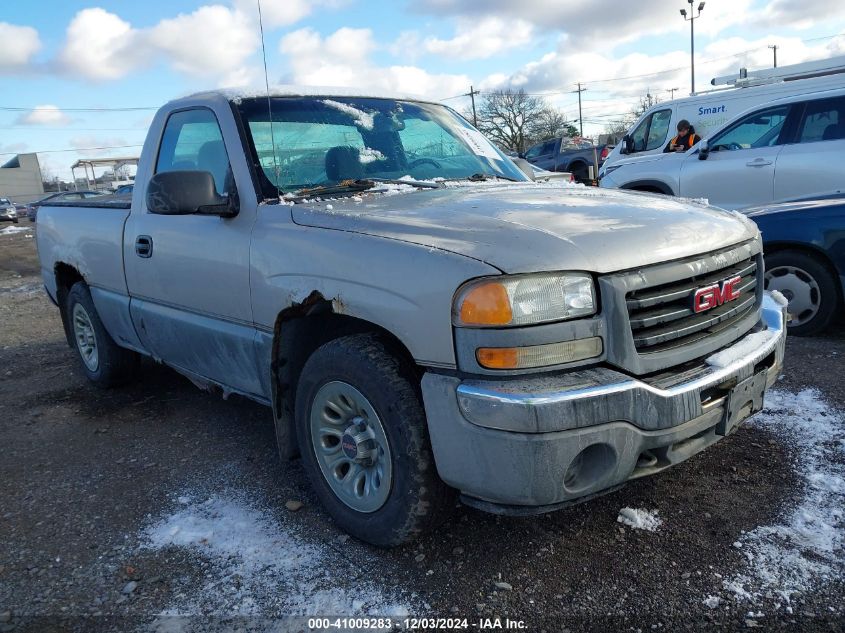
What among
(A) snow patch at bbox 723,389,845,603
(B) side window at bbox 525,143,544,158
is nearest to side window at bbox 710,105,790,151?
(A) snow patch at bbox 723,389,845,603

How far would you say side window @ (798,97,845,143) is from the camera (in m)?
7.05

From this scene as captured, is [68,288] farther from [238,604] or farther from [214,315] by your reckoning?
[238,604]

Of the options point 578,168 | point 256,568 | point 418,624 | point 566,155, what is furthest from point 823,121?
point 566,155

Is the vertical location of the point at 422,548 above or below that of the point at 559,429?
below

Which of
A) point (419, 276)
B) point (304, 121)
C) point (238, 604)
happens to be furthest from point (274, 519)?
point (304, 121)

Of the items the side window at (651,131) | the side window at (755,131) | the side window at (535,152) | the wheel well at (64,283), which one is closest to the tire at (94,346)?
the wheel well at (64,283)

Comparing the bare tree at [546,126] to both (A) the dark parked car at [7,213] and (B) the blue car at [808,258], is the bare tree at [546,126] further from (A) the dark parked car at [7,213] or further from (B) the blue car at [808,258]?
(B) the blue car at [808,258]

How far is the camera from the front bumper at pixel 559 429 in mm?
2080

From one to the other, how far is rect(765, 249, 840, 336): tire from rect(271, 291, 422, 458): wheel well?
363 centimetres

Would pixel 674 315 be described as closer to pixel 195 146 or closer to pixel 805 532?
pixel 805 532

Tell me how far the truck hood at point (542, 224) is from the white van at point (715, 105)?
8.91 metres

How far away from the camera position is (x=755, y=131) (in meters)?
7.71

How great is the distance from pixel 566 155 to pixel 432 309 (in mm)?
21312


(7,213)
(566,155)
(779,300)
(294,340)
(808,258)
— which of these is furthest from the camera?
(7,213)
